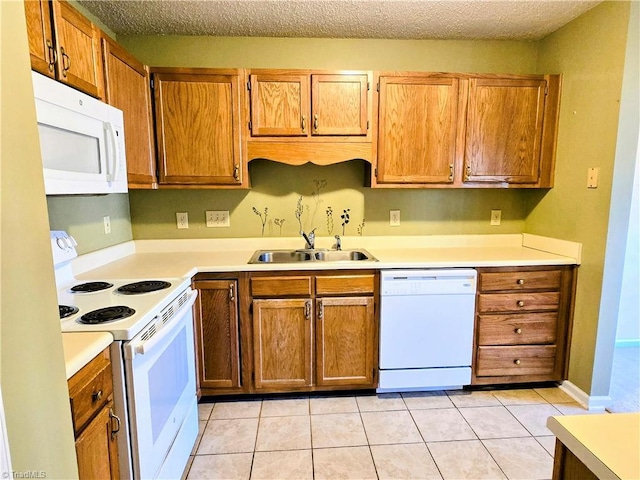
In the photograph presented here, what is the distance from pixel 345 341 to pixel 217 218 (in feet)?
4.27

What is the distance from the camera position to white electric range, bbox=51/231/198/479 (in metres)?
1.16

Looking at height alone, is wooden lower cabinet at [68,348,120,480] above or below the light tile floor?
above

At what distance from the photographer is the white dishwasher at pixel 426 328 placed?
2.15 metres

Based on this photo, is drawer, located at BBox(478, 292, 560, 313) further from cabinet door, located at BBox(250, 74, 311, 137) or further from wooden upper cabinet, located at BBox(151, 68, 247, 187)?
wooden upper cabinet, located at BBox(151, 68, 247, 187)

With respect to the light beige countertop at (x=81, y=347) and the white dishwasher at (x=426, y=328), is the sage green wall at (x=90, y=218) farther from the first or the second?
the white dishwasher at (x=426, y=328)

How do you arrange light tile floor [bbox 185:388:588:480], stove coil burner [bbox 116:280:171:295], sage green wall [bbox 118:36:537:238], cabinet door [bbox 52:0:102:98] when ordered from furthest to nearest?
sage green wall [bbox 118:36:537:238] → light tile floor [bbox 185:388:588:480] → stove coil burner [bbox 116:280:171:295] → cabinet door [bbox 52:0:102:98]

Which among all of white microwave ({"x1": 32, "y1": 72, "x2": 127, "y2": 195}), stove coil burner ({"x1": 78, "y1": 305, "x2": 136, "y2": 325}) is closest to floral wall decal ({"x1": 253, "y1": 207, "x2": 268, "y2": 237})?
white microwave ({"x1": 32, "y1": 72, "x2": 127, "y2": 195})

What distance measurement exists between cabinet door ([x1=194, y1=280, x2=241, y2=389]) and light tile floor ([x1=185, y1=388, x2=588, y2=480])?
197 mm

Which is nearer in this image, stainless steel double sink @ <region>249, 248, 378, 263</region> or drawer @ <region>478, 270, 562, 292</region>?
drawer @ <region>478, 270, 562, 292</region>

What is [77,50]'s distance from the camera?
57.7 inches

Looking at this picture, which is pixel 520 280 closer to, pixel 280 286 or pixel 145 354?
pixel 280 286

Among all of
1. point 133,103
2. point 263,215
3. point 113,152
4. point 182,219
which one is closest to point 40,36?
point 113,152

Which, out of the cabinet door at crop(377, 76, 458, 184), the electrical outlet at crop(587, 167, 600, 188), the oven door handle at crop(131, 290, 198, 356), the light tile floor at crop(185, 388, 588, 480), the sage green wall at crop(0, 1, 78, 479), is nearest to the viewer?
the sage green wall at crop(0, 1, 78, 479)

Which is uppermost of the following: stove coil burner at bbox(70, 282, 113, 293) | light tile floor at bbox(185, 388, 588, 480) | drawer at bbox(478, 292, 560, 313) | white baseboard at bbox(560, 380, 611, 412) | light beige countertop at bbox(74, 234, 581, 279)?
light beige countertop at bbox(74, 234, 581, 279)
